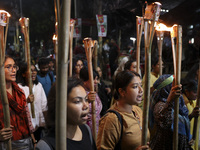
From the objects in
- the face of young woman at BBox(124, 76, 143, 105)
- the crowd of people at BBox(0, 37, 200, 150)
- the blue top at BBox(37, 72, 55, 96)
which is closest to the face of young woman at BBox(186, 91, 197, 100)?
the crowd of people at BBox(0, 37, 200, 150)

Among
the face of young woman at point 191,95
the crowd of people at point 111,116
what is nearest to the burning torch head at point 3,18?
the crowd of people at point 111,116

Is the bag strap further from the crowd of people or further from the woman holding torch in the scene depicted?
the woman holding torch

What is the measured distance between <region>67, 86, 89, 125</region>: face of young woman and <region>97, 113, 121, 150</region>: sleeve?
1.49 feet

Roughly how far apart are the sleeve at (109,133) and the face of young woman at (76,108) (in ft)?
1.49

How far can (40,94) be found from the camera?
3.16m

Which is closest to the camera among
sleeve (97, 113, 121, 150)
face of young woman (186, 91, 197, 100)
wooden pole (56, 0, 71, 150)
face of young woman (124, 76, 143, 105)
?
wooden pole (56, 0, 71, 150)

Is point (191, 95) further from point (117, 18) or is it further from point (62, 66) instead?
point (117, 18)

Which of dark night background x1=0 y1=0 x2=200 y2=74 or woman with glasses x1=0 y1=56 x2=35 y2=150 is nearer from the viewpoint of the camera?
woman with glasses x1=0 y1=56 x2=35 y2=150

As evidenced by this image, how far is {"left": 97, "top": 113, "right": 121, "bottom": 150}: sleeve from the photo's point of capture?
1.69 m

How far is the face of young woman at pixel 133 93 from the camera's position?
186 cm

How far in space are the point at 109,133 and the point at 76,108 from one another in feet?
1.75

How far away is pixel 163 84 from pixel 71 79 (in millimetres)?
1191

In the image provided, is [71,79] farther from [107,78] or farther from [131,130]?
[107,78]

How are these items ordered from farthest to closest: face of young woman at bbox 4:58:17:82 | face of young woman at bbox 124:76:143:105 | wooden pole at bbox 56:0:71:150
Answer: face of young woman at bbox 4:58:17:82 → face of young woman at bbox 124:76:143:105 → wooden pole at bbox 56:0:71:150
